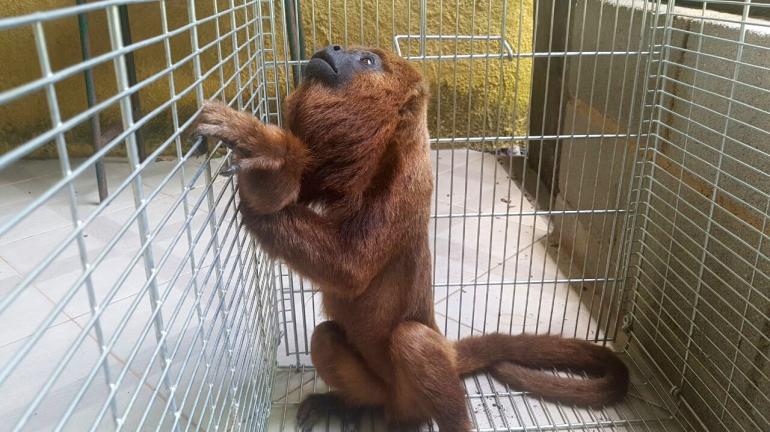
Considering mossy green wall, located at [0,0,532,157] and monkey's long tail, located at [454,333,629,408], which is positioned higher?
mossy green wall, located at [0,0,532,157]

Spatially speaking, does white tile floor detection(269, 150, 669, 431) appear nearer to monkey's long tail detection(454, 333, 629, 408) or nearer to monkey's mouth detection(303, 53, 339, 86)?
monkey's long tail detection(454, 333, 629, 408)

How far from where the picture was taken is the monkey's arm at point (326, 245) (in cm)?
119

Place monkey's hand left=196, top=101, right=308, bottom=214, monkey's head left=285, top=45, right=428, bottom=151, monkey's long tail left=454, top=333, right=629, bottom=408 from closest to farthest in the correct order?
monkey's hand left=196, top=101, right=308, bottom=214
monkey's head left=285, top=45, right=428, bottom=151
monkey's long tail left=454, top=333, right=629, bottom=408

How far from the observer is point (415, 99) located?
1.42 metres

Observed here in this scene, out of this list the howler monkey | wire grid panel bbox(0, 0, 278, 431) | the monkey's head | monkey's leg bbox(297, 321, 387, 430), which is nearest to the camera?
wire grid panel bbox(0, 0, 278, 431)

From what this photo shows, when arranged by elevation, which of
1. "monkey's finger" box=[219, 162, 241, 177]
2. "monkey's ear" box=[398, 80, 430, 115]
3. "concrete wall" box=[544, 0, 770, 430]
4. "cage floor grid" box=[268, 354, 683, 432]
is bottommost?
"cage floor grid" box=[268, 354, 683, 432]

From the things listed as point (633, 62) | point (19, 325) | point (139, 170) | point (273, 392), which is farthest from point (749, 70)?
point (19, 325)

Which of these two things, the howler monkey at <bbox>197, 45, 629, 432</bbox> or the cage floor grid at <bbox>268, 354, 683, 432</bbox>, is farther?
the cage floor grid at <bbox>268, 354, 683, 432</bbox>

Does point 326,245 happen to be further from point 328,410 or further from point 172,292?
point 172,292

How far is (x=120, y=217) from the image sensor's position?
2.88 meters

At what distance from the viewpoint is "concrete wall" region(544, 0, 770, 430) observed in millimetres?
1415

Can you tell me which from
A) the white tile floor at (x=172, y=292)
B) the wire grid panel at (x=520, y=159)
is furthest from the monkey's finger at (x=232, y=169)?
the wire grid panel at (x=520, y=159)

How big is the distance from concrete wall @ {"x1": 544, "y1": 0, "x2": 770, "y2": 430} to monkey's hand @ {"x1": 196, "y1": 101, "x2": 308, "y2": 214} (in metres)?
1.05

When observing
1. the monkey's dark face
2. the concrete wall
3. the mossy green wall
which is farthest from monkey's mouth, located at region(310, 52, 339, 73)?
the mossy green wall
